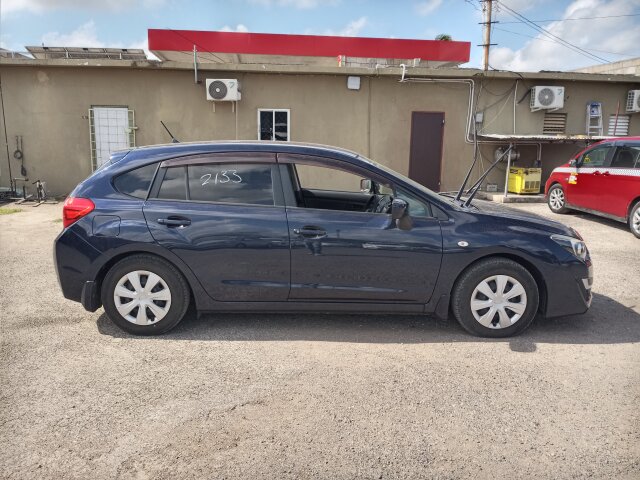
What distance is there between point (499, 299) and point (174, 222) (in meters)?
2.77

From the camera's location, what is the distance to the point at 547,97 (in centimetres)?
1328

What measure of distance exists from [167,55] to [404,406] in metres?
17.4

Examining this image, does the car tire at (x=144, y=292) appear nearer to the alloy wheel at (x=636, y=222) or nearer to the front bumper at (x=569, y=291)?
the front bumper at (x=569, y=291)

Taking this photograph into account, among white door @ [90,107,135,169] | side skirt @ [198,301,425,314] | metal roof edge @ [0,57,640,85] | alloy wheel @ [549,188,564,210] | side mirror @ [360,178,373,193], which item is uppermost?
metal roof edge @ [0,57,640,85]

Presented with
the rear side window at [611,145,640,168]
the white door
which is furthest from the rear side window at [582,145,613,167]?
the white door

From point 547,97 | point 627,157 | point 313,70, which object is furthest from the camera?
point 547,97

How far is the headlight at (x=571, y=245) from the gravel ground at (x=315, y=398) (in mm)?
718

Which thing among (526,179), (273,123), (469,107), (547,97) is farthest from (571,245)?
(547,97)

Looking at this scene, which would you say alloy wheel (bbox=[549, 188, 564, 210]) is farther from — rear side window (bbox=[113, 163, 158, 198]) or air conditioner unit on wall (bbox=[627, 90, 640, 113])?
rear side window (bbox=[113, 163, 158, 198])

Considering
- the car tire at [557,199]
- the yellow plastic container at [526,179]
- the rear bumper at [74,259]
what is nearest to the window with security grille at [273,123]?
the yellow plastic container at [526,179]

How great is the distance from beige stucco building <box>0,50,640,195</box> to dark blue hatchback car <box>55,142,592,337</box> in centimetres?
878

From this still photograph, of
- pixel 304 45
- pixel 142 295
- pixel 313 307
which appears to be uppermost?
pixel 304 45

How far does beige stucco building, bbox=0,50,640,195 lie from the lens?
1238 centimetres

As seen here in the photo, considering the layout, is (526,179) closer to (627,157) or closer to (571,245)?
(627,157)
